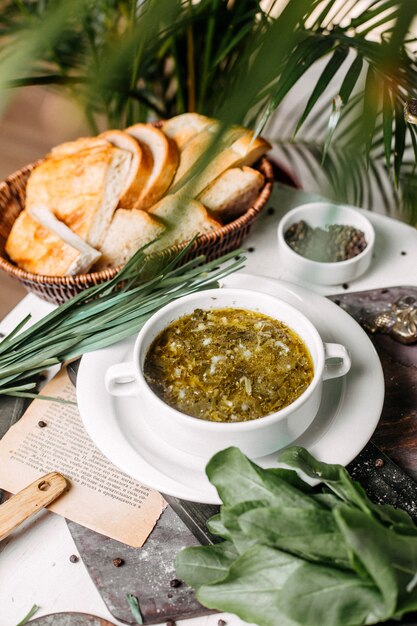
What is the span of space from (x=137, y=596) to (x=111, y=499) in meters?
0.16

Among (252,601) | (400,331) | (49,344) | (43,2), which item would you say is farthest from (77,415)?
(43,2)

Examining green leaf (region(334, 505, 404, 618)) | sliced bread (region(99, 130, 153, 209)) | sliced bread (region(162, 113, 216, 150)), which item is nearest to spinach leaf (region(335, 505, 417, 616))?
green leaf (region(334, 505, 404, 618))

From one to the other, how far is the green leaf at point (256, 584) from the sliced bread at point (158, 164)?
90 centimetres

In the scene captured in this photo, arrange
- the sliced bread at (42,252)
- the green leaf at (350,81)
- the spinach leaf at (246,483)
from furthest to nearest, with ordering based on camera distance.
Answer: the sliced bread at (42,252) < the green leaf at (350,81) < the spinach leaf at (246,483)

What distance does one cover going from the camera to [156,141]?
145cm

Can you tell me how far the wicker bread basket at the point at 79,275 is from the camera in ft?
4.10

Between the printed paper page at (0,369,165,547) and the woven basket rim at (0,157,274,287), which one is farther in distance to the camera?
the woven basket rim at (0,157,274,287)

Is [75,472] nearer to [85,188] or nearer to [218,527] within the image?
[218,527]

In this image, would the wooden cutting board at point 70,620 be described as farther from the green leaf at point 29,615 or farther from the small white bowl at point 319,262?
the small white bowl at point 319,262

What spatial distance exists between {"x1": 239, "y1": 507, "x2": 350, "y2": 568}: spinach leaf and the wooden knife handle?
0.38 metres

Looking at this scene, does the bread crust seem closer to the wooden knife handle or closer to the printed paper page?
the printed paper page

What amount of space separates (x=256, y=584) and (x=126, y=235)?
0.82 m

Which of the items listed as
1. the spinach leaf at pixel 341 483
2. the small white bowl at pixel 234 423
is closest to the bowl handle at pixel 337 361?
the small white bowl at pixel 234 423

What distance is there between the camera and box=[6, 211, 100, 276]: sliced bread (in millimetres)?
1281
